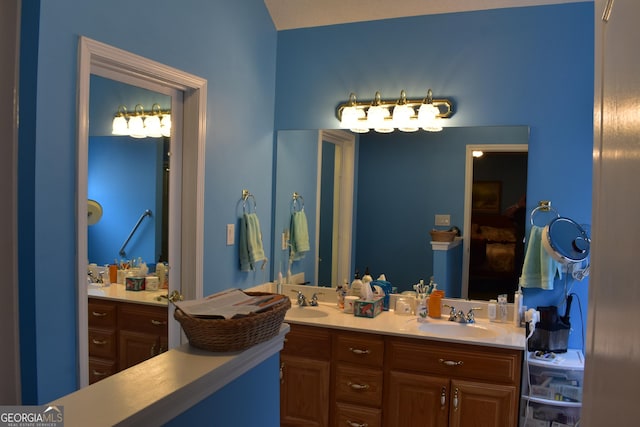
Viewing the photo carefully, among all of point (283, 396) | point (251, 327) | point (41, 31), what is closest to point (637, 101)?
point (251, 327)

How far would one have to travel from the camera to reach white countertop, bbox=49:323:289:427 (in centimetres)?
97

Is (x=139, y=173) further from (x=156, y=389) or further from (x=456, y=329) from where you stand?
(x=456, y=329)

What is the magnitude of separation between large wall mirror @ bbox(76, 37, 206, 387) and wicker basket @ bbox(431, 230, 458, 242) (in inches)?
55.6

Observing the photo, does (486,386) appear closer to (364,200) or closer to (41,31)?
(364,200)

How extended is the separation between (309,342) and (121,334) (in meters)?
1.02

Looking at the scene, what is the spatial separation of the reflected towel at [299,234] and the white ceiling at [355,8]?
1.26 metres

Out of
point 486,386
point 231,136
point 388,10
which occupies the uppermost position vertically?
point 388,10

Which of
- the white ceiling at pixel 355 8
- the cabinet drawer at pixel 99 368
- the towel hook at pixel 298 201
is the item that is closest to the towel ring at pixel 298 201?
the towel hook at pixel 298 201

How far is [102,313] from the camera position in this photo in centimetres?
226

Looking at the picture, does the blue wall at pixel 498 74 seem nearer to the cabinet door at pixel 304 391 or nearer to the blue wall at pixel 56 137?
the blue wall at pixel 56 137

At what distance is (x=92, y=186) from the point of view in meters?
2.14

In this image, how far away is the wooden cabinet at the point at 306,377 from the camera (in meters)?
2.88

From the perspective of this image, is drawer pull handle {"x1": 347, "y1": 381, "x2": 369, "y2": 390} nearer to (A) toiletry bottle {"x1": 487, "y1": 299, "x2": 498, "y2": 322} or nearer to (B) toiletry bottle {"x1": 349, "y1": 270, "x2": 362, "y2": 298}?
(B) toiletry bottle {"x1": 349, "y1": 270, "x2": 362, "y2": 298}

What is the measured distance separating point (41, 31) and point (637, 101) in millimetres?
1902
